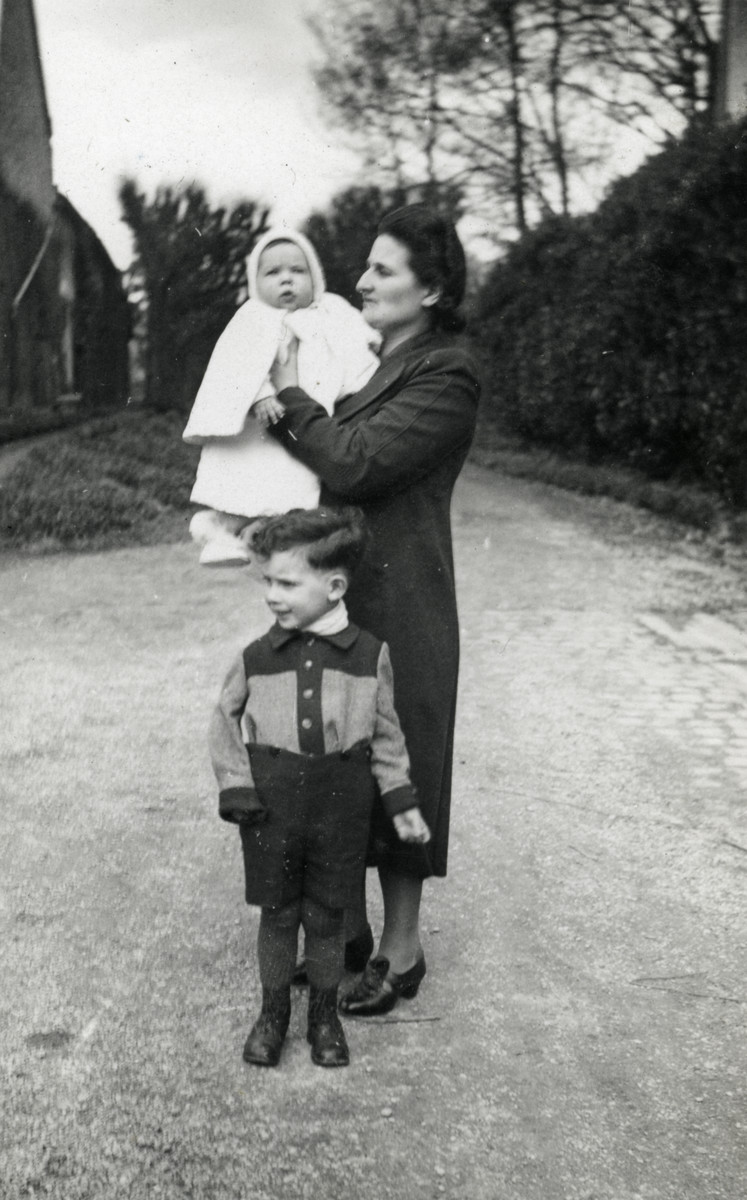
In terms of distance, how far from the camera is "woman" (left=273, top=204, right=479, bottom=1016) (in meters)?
2.80

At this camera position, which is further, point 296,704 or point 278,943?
point 278,943

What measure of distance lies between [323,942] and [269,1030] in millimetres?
234

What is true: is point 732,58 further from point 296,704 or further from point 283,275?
point 296,704

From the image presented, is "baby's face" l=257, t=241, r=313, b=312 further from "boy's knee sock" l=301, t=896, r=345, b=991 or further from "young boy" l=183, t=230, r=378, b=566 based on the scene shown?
"boy's knee sock" l=301, t=896, r=345, b=991

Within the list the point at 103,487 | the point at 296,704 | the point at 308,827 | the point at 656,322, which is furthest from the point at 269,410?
the point at 656,322

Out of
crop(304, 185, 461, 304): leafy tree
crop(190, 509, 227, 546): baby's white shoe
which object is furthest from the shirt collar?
crop(304, 185, 461, 304): leafy tree

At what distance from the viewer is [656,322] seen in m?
10.4

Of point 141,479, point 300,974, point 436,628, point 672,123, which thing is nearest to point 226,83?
point 436,628

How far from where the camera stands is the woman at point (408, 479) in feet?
9.18

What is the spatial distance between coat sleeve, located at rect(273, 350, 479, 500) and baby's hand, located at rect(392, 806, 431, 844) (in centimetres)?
72

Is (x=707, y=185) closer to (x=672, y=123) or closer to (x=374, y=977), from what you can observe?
(x=672, y=123)

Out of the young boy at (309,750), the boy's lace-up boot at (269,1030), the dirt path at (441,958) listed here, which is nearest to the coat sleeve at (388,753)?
the young boy at (309,750)

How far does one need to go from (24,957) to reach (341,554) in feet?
4.76

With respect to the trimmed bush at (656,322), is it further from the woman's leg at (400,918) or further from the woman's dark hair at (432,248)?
the woman's leg at (400,918)
